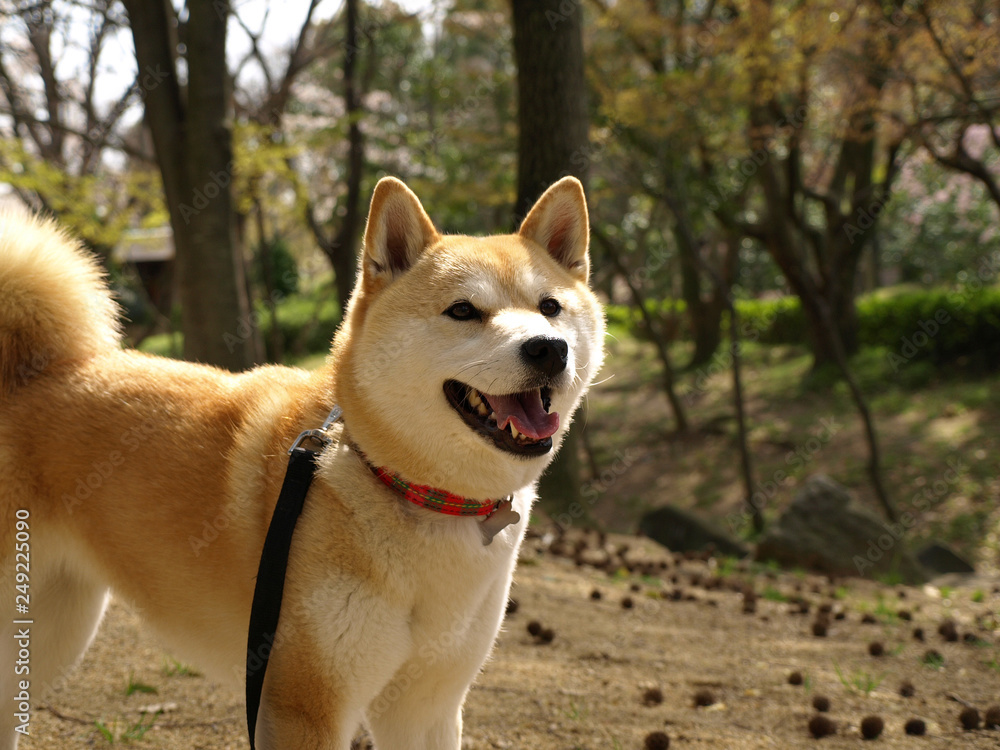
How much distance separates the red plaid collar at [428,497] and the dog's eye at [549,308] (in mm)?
680

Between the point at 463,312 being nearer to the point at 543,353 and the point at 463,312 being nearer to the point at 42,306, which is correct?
the point at 543,353

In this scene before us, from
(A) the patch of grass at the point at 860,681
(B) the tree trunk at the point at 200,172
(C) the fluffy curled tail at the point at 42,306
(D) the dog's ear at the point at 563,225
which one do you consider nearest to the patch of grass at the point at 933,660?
(A) the patch of grass at the point at 860,681

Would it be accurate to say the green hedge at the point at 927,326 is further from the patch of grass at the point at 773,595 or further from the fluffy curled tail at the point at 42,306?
the fluffy curled tail at the point at 42,306

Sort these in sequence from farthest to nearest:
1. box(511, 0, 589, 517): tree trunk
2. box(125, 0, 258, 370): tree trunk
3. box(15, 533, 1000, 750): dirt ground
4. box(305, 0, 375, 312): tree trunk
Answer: box(305, 0, 375, 312): tree trunk < box(125, 0, 258, 370): tree trunk < box(511, 0, 589, 517): tree trunk < box(15, 533, 1000, 750): dirt ground

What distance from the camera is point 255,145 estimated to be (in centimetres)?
1002

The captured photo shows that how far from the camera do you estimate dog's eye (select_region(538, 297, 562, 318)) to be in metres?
2.54

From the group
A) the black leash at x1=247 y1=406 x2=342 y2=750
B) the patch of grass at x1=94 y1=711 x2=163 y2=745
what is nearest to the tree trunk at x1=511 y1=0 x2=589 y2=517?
the black leash at x1=247 y1=406 x2=342 y2=750

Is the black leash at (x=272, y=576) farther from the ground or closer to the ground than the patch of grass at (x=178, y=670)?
farther from the ground

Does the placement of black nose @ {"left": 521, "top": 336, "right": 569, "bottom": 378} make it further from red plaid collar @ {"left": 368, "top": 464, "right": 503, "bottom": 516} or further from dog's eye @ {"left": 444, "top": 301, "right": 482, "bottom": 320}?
red plaid collar @ {"left": 368, "top": 464, "right": 503, "bottom": 516}

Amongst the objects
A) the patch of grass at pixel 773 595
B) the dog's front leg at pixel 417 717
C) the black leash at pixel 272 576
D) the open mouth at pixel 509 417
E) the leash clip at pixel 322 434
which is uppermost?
the open mouth at pixel 509 417

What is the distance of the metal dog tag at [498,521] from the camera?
2312 mm

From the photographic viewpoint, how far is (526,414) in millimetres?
2270

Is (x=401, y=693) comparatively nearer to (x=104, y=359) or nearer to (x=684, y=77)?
(x=104, y=359)

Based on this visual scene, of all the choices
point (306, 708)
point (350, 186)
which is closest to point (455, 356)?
point (306, 708)
